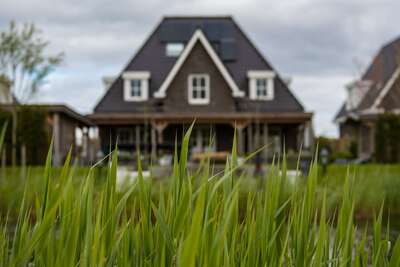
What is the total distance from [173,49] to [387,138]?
10.3 meters

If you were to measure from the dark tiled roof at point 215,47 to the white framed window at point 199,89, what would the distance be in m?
1.45

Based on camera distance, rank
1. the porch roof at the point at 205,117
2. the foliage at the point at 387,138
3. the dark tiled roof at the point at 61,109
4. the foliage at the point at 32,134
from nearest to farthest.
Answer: the foliage at the point at 32,134 < the dark tiled roof at the point at 61,109 < the foliage at the point at 387,138 < the porch roof at the point at 205,117

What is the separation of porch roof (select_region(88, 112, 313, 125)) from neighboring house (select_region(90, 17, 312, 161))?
0.04 meters

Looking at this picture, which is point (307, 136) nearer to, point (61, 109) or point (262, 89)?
point (262, 89)

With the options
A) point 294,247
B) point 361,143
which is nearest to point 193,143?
point 361,143

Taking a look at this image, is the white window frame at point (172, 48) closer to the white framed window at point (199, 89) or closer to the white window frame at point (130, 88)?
the white window frame at point (130, 88)

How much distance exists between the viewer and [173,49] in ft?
95.8

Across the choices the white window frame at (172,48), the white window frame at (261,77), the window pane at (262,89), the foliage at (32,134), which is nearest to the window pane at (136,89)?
the white window frame at (172,48)

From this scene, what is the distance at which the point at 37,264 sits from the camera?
6.94 feet

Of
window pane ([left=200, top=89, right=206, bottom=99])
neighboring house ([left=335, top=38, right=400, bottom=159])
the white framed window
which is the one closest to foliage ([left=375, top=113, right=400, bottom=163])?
neighboring house ([left=335, top=38, right=400, bottom=159])

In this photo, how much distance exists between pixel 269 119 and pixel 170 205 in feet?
80.6

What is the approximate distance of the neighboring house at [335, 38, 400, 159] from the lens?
2773cm

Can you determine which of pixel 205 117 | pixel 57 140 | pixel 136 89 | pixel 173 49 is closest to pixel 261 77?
pixel 205 117

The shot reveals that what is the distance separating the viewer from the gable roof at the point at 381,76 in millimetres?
28844
